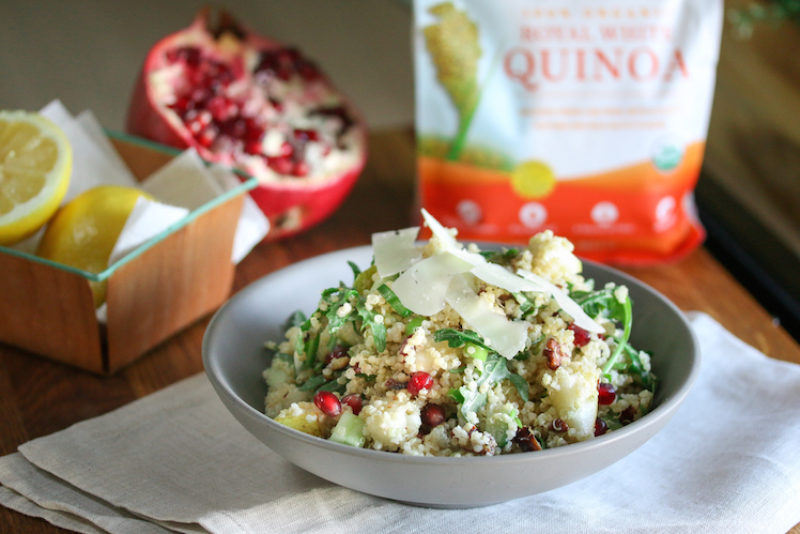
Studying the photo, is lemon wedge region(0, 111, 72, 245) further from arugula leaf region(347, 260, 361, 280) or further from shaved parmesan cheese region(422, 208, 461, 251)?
shaved parmesan cheese region(422, 208, 461, 251)

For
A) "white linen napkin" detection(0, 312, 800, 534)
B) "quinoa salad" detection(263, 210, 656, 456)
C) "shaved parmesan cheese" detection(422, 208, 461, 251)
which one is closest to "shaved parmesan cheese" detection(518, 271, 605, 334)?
"quinoa salad" detection(263, 210, 656, 456)

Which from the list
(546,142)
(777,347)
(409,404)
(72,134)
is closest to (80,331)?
(72,134)

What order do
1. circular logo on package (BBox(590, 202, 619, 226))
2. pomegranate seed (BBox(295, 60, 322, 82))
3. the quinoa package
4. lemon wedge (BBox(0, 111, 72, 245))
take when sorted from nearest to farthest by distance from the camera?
lemon wedge (BBox(0, 111, 72, 245)) → the quinoa package → circular logo on package (BBox(590, 202, 619, 226)) → pomegranate seed (BBox(295, 60, 322, 82))

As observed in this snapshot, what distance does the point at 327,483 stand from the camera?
3.69 ft

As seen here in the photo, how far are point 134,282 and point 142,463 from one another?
30 centimetres

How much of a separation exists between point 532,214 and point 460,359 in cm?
88

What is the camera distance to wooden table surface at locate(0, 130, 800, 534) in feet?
4.37

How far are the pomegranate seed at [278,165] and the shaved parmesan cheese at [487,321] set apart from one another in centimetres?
81

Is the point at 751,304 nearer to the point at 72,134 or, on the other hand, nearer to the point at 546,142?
the point at 546,142

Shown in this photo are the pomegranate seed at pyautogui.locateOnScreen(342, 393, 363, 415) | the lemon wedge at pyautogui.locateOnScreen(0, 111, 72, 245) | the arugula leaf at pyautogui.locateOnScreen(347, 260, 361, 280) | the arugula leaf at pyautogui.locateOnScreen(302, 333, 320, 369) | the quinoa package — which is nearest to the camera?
the pomegranate seed at pyautogui.locateOnScreen(342, 393, 363, 415)

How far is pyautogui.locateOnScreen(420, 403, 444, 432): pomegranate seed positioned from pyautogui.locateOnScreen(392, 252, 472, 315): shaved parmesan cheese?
11cm

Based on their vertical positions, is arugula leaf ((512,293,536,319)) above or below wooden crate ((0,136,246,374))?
above

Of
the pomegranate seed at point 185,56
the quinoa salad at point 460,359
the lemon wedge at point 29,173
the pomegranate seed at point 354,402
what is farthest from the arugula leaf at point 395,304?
the pomegranate seed at point 185,56

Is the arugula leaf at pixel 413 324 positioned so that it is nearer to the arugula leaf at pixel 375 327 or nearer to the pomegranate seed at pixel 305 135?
the arugula leaf at pixel 375 327
